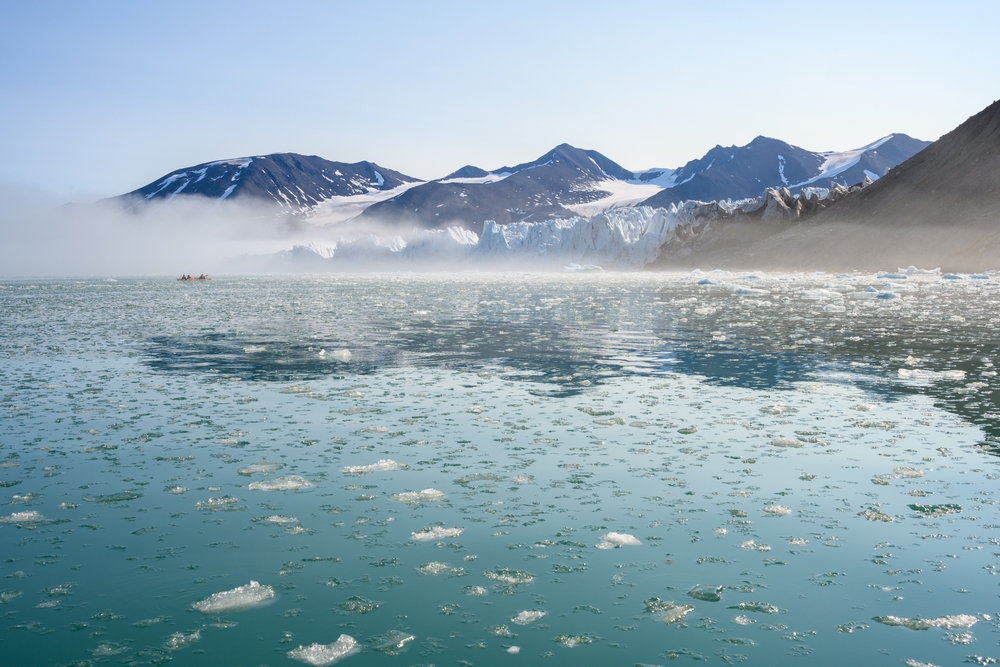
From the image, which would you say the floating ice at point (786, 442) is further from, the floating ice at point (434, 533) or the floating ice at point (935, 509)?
the floating ice at point (434, 533)

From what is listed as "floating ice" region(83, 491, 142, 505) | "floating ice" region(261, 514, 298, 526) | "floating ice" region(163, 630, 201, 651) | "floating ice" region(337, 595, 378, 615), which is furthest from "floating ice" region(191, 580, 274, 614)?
"floating ice" region(83, 491, 142, 505)

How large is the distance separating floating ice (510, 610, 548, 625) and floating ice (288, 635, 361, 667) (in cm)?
108

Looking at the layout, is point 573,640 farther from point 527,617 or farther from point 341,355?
point 341,355

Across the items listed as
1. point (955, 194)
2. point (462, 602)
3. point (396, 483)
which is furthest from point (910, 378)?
point (955, 194)

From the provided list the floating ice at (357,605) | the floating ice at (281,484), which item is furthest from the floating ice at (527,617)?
the floating ice at (281,484)

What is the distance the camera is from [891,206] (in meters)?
87.1

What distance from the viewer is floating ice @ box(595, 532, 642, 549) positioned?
6461 millimetres

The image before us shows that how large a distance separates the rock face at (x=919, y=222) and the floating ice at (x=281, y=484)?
2872 inches

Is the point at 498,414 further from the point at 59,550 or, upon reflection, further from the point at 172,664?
the point at 172,664

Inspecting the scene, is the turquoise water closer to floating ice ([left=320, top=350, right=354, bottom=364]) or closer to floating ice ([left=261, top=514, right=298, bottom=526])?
floating ice ([left=261, top=514, right=298, bottom=526])

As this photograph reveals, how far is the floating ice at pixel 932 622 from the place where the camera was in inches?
201

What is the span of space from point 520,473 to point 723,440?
9.86 feet

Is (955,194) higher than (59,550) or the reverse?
higher

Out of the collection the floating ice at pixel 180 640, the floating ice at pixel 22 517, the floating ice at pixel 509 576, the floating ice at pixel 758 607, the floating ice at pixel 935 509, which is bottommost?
the floating ice at pixel 935 509
